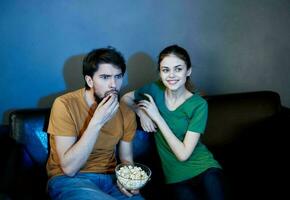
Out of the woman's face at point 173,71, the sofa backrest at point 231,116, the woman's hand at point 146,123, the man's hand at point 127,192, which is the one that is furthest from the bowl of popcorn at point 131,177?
the sofa backrest at point 231,116

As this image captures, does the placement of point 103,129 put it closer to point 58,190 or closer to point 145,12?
point 58,190

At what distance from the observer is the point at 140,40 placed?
2.42 metres

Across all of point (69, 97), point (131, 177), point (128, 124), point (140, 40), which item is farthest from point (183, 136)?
point (140, 40)

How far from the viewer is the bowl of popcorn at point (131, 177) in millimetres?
1693

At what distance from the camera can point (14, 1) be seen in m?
2.10

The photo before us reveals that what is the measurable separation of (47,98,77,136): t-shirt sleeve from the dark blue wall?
1.82 feet

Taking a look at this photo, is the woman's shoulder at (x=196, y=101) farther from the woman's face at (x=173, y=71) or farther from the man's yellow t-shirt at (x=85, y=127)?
the man's yellow t-shirt at (x=85, y=127)

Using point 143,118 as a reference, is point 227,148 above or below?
below

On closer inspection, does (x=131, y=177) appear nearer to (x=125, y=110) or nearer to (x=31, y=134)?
(x=125, y=110)

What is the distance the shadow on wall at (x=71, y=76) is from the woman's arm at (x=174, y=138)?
0.62 meters

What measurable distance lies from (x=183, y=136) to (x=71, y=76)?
866mm

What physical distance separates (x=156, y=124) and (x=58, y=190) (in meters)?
0.63

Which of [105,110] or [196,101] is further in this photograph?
[196,101]

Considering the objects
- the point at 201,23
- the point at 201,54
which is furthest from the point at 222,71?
the point at 201,23
